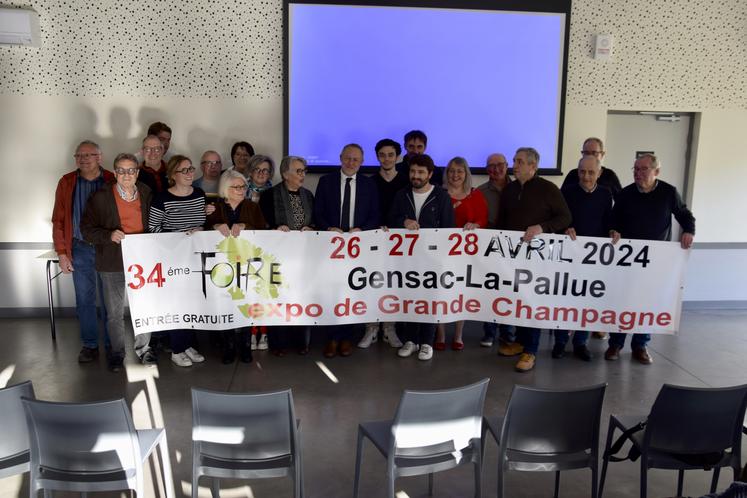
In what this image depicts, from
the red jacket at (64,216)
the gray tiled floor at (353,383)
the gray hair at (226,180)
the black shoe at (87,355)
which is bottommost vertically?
the gray tiled floor at (353,383)

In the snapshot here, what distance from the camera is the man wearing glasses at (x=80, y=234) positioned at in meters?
4.70

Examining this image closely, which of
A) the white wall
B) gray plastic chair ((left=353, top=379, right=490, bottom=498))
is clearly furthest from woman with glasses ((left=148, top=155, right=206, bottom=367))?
gray plastic chair ((left=353, top=379, right=490, bottom=498))

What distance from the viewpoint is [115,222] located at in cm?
443

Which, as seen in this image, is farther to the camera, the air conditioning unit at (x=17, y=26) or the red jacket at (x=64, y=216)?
the air conditioning unit at (x=17, y=26)

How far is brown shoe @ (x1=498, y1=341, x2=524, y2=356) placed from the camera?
5.20 meters

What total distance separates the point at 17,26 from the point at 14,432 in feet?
14.0

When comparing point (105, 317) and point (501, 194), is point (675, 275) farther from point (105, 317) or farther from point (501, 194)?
point (105, 317)

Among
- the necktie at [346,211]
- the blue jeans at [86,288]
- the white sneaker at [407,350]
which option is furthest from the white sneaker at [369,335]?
the blue jeans at [86,288]

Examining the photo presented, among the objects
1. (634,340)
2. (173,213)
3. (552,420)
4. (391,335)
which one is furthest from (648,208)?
(173,213)

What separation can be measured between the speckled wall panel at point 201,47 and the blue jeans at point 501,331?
8.22ft

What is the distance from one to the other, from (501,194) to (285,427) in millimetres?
3141

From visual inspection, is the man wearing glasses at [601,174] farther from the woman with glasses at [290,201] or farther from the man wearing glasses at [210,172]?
the man wearing glasses at [210,172]

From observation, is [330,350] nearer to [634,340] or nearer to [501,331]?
[501,331]

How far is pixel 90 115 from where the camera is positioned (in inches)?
229
